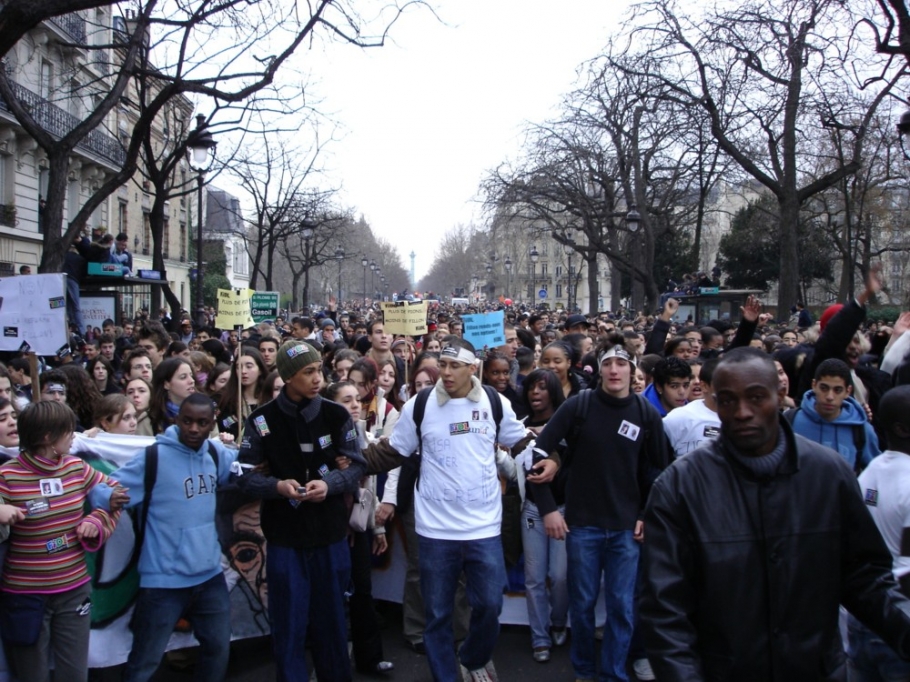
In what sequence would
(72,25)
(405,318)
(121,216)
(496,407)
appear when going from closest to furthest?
(496,407), (405,318), (72,25), (121,216)

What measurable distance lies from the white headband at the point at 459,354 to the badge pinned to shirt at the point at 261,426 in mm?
1058

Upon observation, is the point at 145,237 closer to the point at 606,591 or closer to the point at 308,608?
the point at 308,608

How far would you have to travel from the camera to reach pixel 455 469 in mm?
4512

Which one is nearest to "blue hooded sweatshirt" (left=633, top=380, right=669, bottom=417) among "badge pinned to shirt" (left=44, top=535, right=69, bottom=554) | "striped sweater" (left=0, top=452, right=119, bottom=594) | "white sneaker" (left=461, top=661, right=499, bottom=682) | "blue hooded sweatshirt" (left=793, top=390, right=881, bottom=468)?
"blue hooded sweatshirt" (left=793, top=390, right=881, bottom=468)

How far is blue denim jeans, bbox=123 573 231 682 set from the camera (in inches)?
160

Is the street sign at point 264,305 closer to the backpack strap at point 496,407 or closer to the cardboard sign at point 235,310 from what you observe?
the cardboard sign at point 235,310

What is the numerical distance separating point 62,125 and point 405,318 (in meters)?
23.8

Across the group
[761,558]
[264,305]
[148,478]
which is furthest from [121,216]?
[761,558]

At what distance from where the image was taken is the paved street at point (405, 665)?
194 inches

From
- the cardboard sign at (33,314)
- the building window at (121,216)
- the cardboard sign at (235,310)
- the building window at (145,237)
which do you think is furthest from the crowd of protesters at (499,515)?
the building window at (145,237)

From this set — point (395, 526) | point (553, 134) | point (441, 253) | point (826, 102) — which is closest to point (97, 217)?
point (553, 134)

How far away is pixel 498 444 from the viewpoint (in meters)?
4.93

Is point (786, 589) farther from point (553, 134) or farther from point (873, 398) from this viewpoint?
point (553, 134)

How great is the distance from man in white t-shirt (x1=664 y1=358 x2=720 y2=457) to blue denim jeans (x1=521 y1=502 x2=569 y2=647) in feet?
3.30
